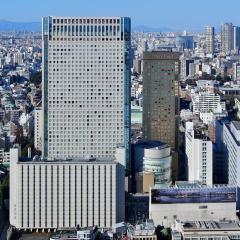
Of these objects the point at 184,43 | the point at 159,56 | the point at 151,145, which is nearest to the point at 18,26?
the point at 184,43

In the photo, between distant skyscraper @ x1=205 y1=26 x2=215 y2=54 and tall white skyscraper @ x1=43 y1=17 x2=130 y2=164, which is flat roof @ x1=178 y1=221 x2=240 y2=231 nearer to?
tall white skyscraper @ x1=43 y1=17 x2=130 y2=164

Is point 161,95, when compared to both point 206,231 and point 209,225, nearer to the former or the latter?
point 209,225

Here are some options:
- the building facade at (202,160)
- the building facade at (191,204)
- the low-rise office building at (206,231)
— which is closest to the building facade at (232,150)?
the building facade at (202,160)

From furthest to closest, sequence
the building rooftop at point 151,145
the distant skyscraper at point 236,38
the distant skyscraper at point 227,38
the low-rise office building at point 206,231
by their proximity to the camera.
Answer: the distant skyscraper at point 236,38, the distant skyscraper at point 227,38, the building rooftop at point 151,145, the low-rise office building at point 206,231

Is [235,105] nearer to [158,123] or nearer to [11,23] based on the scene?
[158,123]

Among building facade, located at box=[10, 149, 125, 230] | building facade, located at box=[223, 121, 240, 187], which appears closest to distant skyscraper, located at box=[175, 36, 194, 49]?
building facade, located at box=[223, 121, 240, 187]

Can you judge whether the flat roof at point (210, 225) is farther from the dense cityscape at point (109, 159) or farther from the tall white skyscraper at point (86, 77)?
the tall white skyscraper at point (86, 77)
